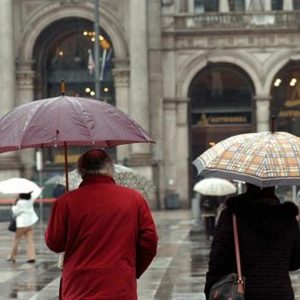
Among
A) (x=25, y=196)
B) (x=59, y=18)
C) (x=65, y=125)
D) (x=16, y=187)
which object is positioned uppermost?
(x=59, y=18)

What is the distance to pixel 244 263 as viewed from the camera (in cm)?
522

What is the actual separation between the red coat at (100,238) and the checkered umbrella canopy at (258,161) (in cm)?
62

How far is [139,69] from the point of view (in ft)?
126

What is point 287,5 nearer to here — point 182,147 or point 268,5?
point 268,5

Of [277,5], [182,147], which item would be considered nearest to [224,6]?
[277,5]

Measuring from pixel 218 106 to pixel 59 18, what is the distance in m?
9.25

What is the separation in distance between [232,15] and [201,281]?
91.5 feet

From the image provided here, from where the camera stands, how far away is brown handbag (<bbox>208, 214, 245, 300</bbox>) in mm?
4992

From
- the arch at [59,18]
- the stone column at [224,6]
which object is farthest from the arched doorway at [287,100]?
the arch at [59,18]

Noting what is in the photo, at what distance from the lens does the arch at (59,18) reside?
3978cm

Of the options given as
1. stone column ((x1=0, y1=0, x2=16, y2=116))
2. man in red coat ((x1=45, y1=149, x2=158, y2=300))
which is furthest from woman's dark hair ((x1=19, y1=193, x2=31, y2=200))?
stone column ((x1=0, y1=0, x2=16, y2=116))

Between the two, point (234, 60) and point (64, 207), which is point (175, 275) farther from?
point (234, 60)

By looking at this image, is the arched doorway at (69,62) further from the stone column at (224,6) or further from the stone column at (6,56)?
the stone column at (224,6)

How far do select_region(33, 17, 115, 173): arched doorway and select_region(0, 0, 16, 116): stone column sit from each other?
228 centimetres
